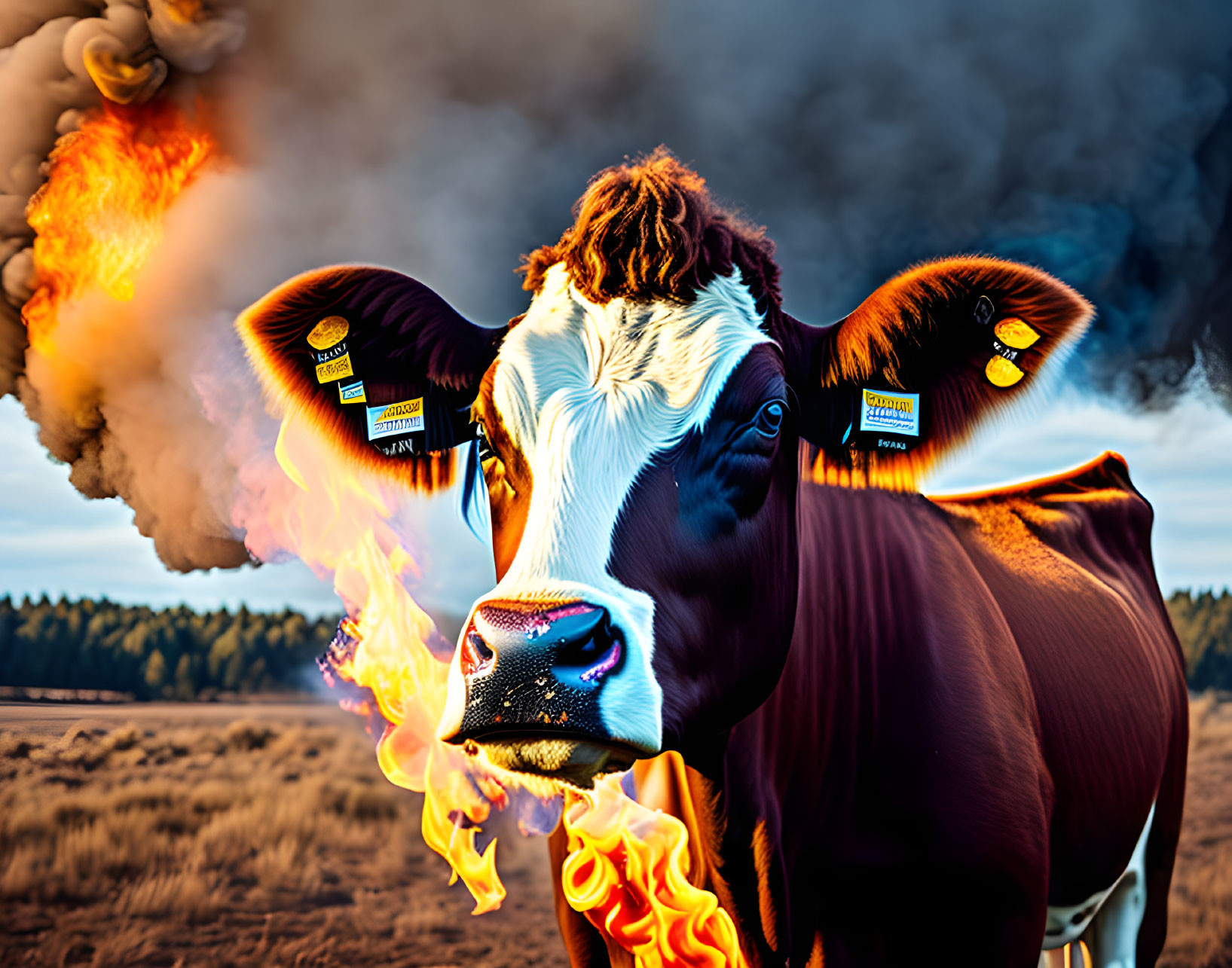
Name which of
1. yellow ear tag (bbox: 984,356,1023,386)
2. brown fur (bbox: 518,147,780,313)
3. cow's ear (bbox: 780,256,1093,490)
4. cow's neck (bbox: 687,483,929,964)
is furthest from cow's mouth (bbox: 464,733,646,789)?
yellow ear tag (bbox: 984,356,1023,386)

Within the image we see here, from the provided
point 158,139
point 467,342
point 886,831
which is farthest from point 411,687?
point 158,139

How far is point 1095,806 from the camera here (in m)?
2.91

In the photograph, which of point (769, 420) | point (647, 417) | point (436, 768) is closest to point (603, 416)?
point (647, 417)

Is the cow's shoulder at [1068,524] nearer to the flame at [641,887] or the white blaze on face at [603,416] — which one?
the flame at [641,887]

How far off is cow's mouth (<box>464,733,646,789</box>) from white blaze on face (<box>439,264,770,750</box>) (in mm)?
47

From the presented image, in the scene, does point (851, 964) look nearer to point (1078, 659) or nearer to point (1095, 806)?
point (1095, 806)

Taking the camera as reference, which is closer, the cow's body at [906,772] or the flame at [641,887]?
the cow's body at [906,772]

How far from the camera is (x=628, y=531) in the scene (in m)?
1.73

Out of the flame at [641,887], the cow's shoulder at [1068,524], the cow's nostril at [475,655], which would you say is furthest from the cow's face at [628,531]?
the cow's shoulder at [1068,524]

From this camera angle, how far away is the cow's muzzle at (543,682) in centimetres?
143

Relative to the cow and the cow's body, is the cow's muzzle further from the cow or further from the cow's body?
the cow's body

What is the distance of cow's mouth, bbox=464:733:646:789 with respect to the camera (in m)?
1.48

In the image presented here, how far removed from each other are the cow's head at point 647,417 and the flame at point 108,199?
6.38 m

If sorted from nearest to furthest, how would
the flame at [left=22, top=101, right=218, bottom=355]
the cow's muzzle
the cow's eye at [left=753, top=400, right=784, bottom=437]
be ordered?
the cow's muzzle
the cow's eye at [left=753, top=400, right=784, bottom=437]
the flame at [left=22, top=101, right=218, bottom=355]
